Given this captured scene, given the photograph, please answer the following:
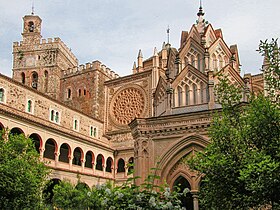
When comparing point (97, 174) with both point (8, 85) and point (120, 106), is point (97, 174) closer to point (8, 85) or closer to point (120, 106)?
point (120, 106)

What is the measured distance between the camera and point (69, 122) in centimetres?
3431

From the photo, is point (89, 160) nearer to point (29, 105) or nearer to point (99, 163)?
point (99, 163)

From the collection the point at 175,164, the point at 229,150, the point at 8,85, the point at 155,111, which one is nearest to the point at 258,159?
the point at 229,150

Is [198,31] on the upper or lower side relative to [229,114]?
upper

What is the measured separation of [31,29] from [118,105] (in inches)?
616

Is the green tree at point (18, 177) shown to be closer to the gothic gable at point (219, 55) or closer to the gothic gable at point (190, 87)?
the gothic gable at point (190, 87)

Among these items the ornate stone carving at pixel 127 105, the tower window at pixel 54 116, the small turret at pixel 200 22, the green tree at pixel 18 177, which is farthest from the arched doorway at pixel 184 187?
the ornate stone carving at pixel 127 105

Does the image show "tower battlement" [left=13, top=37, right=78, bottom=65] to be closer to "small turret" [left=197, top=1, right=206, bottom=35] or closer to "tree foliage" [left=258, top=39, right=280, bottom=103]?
"small turret" [left=197, top=1, right=206, bottom=35]

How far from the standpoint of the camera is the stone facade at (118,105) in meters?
18.3

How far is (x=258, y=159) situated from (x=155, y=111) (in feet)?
41.6

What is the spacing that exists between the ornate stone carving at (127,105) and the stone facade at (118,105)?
98 mm

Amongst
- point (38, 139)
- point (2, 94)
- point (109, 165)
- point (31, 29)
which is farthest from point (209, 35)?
point (31, 29)

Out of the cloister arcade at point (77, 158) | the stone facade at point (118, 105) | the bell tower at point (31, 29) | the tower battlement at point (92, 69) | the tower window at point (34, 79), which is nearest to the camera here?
the stone facade at point (118, 105)

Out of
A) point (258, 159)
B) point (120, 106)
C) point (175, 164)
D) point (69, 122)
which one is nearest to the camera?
point (258, 159)
